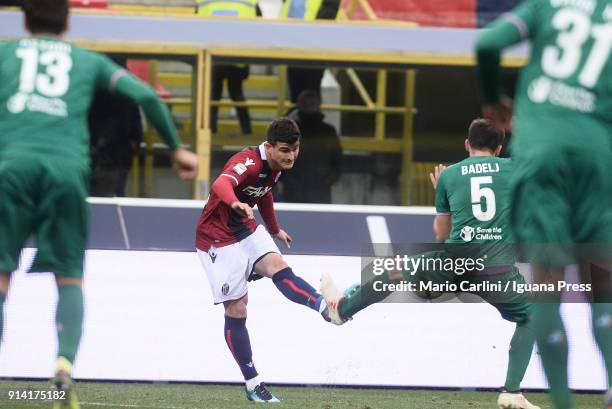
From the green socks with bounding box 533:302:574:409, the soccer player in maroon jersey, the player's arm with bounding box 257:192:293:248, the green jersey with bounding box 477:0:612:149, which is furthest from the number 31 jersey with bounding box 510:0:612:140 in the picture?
the player's arm with bounding box 257:192:293:248

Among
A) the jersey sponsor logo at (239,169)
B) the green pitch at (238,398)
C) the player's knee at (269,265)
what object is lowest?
the green pitch at (238,398)

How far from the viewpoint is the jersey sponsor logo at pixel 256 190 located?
9.05 meters

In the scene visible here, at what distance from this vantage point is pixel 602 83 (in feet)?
17.6

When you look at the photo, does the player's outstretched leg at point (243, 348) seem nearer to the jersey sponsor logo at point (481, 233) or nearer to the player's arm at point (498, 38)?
the jersey sponsor logo at point (481, 233)

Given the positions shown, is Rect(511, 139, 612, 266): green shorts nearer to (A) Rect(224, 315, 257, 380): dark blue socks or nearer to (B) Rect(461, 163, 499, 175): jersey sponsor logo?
(B) Rect(461, 163, 499, 175): jersey sponsor logo

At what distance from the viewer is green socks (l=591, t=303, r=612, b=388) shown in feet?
18.0

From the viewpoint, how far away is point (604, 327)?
5.49 meters

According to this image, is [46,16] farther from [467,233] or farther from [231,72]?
[231,72]

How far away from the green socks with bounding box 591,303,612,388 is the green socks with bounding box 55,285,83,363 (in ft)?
7.01

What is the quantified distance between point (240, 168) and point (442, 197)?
1.30m

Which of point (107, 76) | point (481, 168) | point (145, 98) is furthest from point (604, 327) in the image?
point (481, 168)

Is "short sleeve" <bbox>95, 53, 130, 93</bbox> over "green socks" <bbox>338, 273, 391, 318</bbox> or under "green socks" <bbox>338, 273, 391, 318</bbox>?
over

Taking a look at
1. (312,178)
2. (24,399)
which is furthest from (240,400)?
(312,178)

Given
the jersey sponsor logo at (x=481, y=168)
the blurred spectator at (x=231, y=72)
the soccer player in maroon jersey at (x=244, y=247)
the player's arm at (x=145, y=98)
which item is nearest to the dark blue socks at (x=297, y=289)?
the soccer player in maroon jersey at (x=244, y=247)
